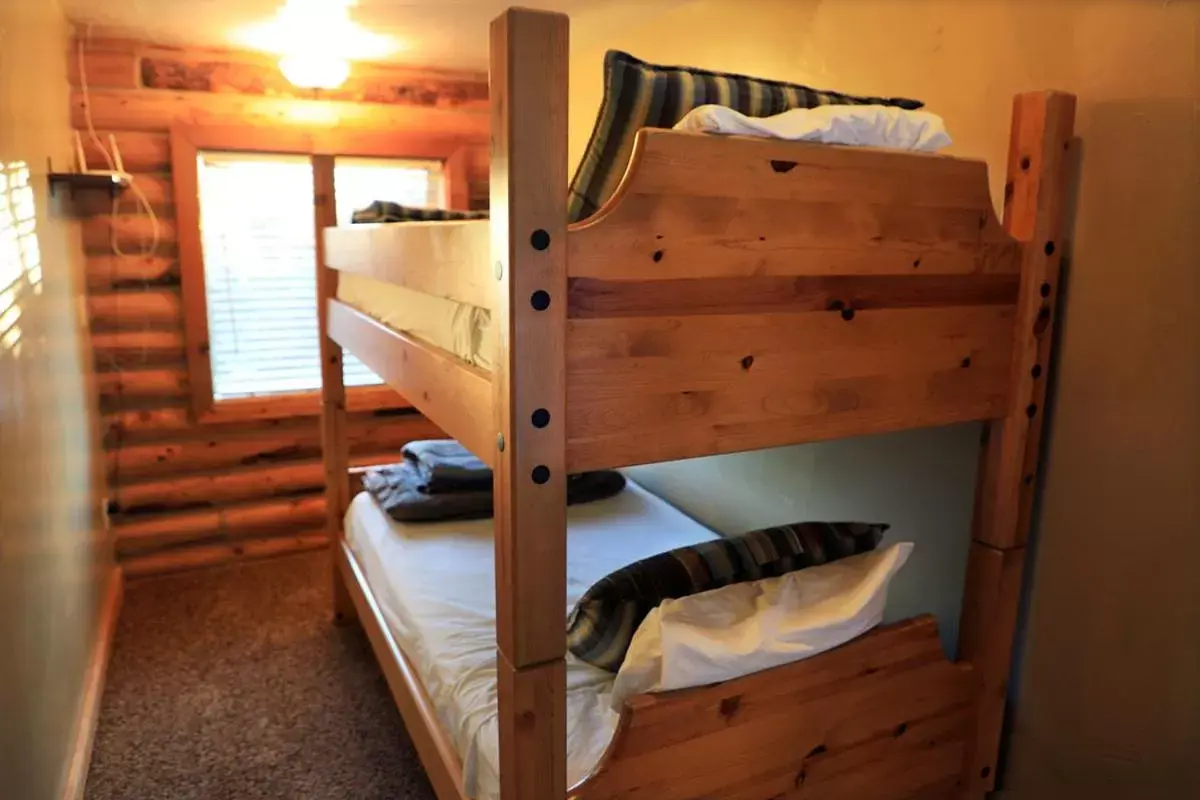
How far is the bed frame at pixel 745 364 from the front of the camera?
3.47ft

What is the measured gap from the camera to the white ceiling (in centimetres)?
261

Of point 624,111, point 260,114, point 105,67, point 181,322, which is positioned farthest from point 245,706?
point 105,67

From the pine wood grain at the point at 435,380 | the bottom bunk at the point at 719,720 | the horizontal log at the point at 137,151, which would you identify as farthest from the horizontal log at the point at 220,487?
the bottom bunk at the point at 719,720

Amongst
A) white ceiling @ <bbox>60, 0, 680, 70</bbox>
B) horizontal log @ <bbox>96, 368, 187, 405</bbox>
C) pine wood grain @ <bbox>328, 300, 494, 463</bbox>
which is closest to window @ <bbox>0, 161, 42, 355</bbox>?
pine wood grain @ <bbox>328, 300, 494, 463</bbox>

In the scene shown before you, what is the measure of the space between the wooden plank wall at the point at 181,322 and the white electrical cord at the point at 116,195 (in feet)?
0.05

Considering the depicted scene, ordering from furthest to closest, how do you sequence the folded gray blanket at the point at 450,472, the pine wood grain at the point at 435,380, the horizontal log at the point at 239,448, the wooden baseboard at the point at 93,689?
the horizontal log at the point at 239,448
the folded gray blanket at the point at 450,472
the wooden baseboard at the point at 93,689
the pine wood grain at the point at 435,380

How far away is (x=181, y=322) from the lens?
3373 millimetres

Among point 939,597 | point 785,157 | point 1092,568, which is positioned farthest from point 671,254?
point 939,597

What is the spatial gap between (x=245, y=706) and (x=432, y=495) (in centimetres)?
80

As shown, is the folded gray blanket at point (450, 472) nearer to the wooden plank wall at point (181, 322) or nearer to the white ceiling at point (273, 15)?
the wooden plank wall at point (181, 322)

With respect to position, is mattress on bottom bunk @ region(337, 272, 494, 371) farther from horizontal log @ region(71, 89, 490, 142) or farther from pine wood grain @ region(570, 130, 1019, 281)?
horizontal log @ region(71, 89, 490, 142)

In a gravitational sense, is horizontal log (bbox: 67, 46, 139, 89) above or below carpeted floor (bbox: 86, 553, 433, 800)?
above

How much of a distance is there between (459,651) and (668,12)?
6.88 feet

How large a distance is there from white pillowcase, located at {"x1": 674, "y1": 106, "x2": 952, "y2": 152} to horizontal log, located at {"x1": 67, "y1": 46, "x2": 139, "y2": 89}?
9.24 feet
